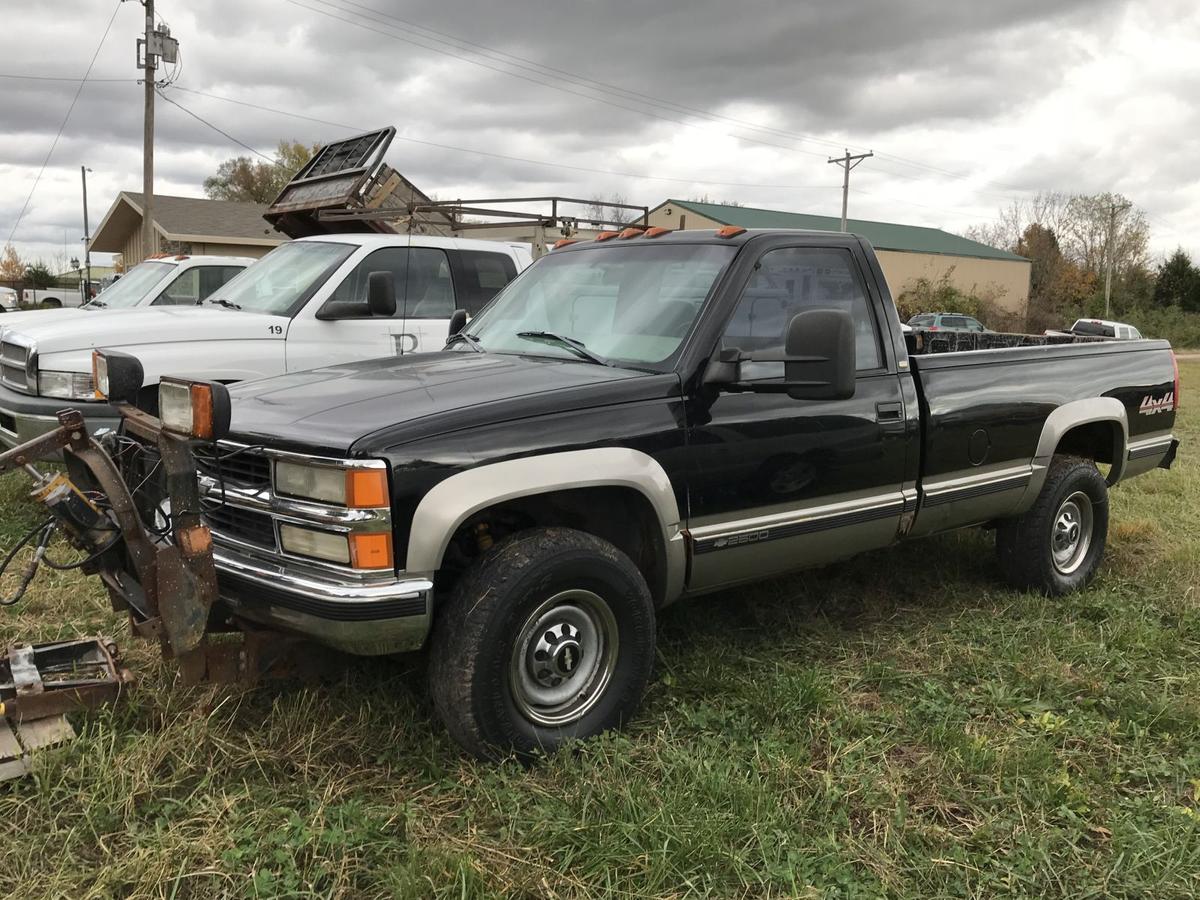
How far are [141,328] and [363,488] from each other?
3.79 metres

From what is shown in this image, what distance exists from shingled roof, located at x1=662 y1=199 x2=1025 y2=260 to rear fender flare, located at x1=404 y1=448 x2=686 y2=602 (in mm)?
37126

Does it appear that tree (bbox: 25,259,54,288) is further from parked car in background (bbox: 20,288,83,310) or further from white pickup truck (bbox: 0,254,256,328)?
white pickup truck (bbox: 0,254,256,328)

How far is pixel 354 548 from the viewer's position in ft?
9.35

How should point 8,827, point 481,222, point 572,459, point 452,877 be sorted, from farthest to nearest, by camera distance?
point 481,222 < point 572,459 < point 8,827 < point 452,877

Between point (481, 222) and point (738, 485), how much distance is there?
7.39 m

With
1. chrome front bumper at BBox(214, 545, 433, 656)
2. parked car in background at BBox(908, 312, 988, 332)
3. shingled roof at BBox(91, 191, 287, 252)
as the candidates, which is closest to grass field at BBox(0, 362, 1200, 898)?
chrome front bumper at BBox(214, 545, 433, 656)

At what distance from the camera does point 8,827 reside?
2756 millimetres

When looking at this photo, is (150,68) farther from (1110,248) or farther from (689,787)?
(1110,248)

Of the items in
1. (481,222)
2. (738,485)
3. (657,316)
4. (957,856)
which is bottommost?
(957,856)

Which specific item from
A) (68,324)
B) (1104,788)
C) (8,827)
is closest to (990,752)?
(1104,788)

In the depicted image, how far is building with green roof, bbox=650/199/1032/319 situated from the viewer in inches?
1735

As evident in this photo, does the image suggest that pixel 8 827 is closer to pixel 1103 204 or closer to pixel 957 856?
pixel 957 856

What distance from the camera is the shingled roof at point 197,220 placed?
2650 cm

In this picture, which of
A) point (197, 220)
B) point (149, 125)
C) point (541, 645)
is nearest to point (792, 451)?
point (541, 645)
